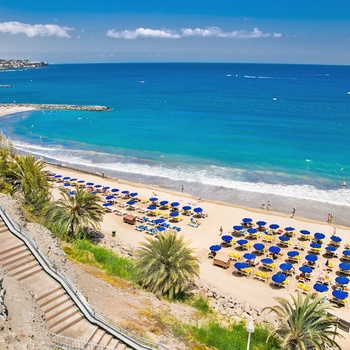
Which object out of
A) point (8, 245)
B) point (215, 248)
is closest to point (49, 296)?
point (8, 245)

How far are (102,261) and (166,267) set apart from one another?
3.57 meters

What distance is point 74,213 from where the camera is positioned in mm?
24344

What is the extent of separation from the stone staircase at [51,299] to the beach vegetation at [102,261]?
4.74 m

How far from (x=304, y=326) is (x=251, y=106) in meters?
89.0

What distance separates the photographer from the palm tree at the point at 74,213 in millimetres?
23812

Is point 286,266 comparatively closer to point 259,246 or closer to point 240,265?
point 259,246

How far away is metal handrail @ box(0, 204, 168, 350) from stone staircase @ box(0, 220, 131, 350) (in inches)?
5.4

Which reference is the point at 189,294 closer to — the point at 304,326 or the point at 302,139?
the point at 304,326

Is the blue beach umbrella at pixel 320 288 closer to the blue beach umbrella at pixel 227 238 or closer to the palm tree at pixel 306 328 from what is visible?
the palm tree at pixel 306 328

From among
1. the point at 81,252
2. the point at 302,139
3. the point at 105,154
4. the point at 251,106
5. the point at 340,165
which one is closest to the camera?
the point at 81,252

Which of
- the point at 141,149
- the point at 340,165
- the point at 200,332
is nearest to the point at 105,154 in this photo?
the point at 141,149

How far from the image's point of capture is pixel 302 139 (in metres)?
63.1

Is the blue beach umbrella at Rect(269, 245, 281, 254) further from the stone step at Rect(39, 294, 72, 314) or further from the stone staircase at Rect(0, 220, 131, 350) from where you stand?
the stone step at Rect(39, 294, 72, 314)

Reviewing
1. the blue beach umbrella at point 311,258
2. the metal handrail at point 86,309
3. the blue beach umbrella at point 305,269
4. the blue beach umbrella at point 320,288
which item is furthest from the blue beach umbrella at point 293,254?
the metal handrail at point 86,309
